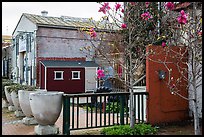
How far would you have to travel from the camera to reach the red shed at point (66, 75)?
2046 cm

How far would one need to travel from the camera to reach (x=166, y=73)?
26.2ft

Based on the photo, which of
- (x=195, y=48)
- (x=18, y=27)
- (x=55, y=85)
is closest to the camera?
(x=195, y=48)

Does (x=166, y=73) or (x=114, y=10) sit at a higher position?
(x=114, y=10)

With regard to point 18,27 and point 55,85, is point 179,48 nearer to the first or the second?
point 55,85

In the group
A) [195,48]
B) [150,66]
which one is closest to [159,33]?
[150,66]

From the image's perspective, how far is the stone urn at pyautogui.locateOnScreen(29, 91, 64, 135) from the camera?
668cm

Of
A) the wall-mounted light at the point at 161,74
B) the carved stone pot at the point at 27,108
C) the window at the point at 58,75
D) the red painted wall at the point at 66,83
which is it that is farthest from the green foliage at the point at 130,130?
Answer: the window at the point at 58,75

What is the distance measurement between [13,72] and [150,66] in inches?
900

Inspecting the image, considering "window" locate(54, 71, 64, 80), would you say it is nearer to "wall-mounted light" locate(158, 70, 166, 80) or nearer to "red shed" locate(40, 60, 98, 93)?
"red shed" locate(40, 60, 98, 93)

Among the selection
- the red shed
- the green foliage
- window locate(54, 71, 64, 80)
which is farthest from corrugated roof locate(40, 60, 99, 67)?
the green foliage

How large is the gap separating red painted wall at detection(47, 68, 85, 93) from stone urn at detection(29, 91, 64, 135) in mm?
13653

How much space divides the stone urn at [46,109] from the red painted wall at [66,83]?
13653 mm

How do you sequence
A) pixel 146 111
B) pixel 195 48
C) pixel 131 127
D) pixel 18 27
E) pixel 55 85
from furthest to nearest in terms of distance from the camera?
pixel 18 27 < pixel 55 85 < pixel 146 111 < pixel 131 127 < pixel 195 48

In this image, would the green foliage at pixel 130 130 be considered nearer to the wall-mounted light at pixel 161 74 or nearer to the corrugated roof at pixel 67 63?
the wall-mounted light at pixel 161 74
